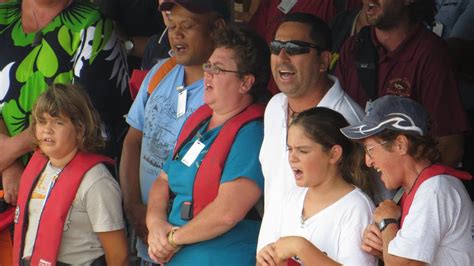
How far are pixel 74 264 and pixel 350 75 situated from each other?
61.9 inches

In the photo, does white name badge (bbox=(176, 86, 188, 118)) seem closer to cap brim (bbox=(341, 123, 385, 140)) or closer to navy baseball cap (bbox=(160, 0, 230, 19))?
navy baseball cap (bbox=(160, 0, 230, 19))

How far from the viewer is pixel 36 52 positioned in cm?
535

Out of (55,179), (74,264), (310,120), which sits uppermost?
(310,120)

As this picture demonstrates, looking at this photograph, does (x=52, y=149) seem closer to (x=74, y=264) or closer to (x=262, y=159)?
(x=74, y=264)

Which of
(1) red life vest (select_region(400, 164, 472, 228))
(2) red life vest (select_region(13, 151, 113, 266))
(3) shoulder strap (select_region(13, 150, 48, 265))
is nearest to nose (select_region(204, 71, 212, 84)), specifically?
(2) red life vest (select_region(13, 151, 113, 266))

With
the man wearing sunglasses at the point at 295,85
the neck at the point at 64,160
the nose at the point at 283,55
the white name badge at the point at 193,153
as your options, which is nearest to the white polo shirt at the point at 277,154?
the man wearing sunglasses at the point at 295,85

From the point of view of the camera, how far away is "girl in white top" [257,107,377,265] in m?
3.80

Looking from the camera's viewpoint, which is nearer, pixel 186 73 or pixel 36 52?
pixel 186 73

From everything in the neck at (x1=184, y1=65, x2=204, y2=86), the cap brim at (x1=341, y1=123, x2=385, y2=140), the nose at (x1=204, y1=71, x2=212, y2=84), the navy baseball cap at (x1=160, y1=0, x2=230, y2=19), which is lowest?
the cap brim at (x1=341, y1=123, x2=385, y2=140)

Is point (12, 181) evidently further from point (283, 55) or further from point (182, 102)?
point (283, 55)

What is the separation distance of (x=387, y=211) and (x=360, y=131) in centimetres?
31

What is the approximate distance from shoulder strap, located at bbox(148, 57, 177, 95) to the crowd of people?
1cm

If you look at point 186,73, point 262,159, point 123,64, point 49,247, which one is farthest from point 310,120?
point 123,64

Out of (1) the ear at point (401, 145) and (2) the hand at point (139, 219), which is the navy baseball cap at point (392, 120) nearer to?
(1) the ear at point (401, 145)
